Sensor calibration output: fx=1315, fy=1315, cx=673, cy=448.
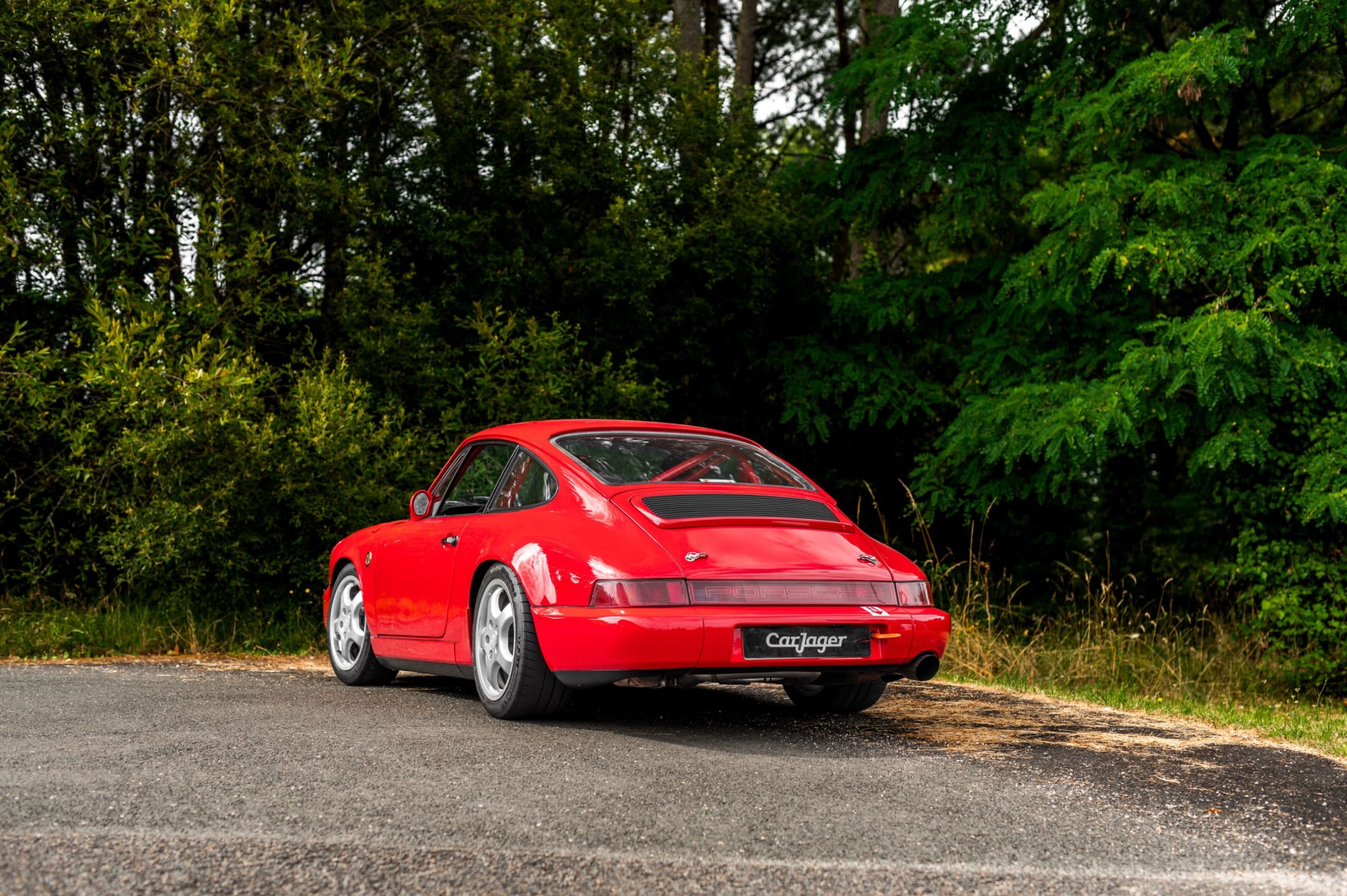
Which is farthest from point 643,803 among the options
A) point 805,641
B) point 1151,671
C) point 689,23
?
point 689,23

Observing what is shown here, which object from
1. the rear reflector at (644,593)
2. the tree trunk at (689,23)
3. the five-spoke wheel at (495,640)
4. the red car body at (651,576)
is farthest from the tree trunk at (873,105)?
the rear reflector at (644,593)

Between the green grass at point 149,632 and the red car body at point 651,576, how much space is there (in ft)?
15.0

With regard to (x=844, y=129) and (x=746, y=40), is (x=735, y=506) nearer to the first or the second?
(x=844, y=129)

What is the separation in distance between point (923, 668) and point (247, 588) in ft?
24.7

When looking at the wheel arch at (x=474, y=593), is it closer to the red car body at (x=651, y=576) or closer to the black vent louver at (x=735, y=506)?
the red car body at (x=651, y=576)

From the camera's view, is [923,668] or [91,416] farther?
[91,416]

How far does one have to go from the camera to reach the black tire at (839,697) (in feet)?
22.5

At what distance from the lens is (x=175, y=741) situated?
5.57 m

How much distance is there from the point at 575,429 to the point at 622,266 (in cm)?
815

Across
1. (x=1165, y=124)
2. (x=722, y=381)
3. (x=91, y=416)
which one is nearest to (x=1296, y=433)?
(x=1165, y=124)

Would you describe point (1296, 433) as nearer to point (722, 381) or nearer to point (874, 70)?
point (874, 70)

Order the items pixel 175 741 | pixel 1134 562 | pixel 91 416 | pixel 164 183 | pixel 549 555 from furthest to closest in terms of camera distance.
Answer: pixel 1134 562
pixel 164 183
pixel 91 416
pixel 549 555
pixel 175 741

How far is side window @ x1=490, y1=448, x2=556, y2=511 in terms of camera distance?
6.55m

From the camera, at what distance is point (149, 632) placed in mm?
10844
